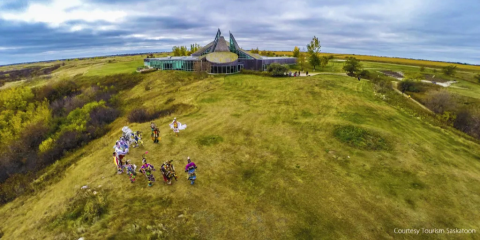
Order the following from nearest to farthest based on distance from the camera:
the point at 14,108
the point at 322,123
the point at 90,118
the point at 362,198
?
the point at 362,198, the point at 322,123, the point at 90,118, the point at 14,108

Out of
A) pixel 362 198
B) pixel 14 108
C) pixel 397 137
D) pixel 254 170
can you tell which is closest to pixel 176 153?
pixel 254 170

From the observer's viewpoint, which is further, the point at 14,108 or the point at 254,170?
the point at 14,108

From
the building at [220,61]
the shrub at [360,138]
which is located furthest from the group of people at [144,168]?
the building at [220,61]

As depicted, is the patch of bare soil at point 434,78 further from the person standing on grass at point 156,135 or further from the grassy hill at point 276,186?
the person standing on grass at point 156,135

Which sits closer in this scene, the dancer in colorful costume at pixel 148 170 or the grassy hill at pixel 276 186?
the grassy hill at pixel 276 186

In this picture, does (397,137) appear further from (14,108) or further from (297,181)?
(14,108)

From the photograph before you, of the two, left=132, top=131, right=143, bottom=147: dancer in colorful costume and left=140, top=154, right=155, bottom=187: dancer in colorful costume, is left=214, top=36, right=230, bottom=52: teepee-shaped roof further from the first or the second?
left=140, top=154, right=155, bottom=187: dancer in colorful costume

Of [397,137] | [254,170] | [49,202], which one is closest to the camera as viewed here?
[49,202]
